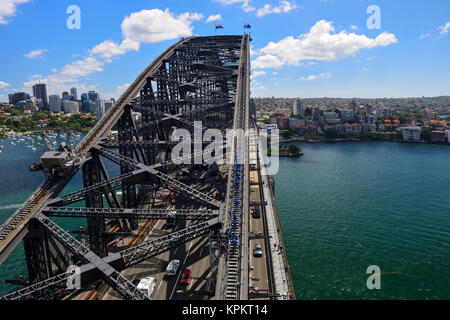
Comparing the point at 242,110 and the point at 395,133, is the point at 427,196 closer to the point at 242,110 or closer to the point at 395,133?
the point at 242,110

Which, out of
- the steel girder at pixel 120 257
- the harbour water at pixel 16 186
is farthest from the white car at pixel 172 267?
the harbour water at pixel 16 186

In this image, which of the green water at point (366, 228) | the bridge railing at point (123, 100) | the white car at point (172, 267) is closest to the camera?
the white car at point (172, 267)

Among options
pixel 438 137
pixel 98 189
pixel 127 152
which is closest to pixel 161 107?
pixel 127 152

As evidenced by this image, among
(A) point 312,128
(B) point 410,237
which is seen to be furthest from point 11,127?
(B) point 410,237

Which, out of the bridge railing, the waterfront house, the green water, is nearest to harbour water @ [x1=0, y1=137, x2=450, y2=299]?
the green water

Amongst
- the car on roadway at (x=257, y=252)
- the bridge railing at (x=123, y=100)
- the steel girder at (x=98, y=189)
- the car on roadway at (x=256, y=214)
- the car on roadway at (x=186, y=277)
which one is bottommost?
the car on roadway at (x=257, y=252)

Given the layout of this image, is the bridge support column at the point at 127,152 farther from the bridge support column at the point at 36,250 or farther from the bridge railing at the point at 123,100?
the bridge support column at the point at 36,250

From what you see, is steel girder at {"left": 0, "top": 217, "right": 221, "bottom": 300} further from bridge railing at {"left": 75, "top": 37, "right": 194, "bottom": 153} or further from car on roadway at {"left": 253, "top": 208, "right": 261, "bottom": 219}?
car on roadway at {"left": 253, "top": 208, "right": 261, "bottom": 219}

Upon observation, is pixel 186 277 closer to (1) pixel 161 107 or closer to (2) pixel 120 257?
(2) pixel 120 257
